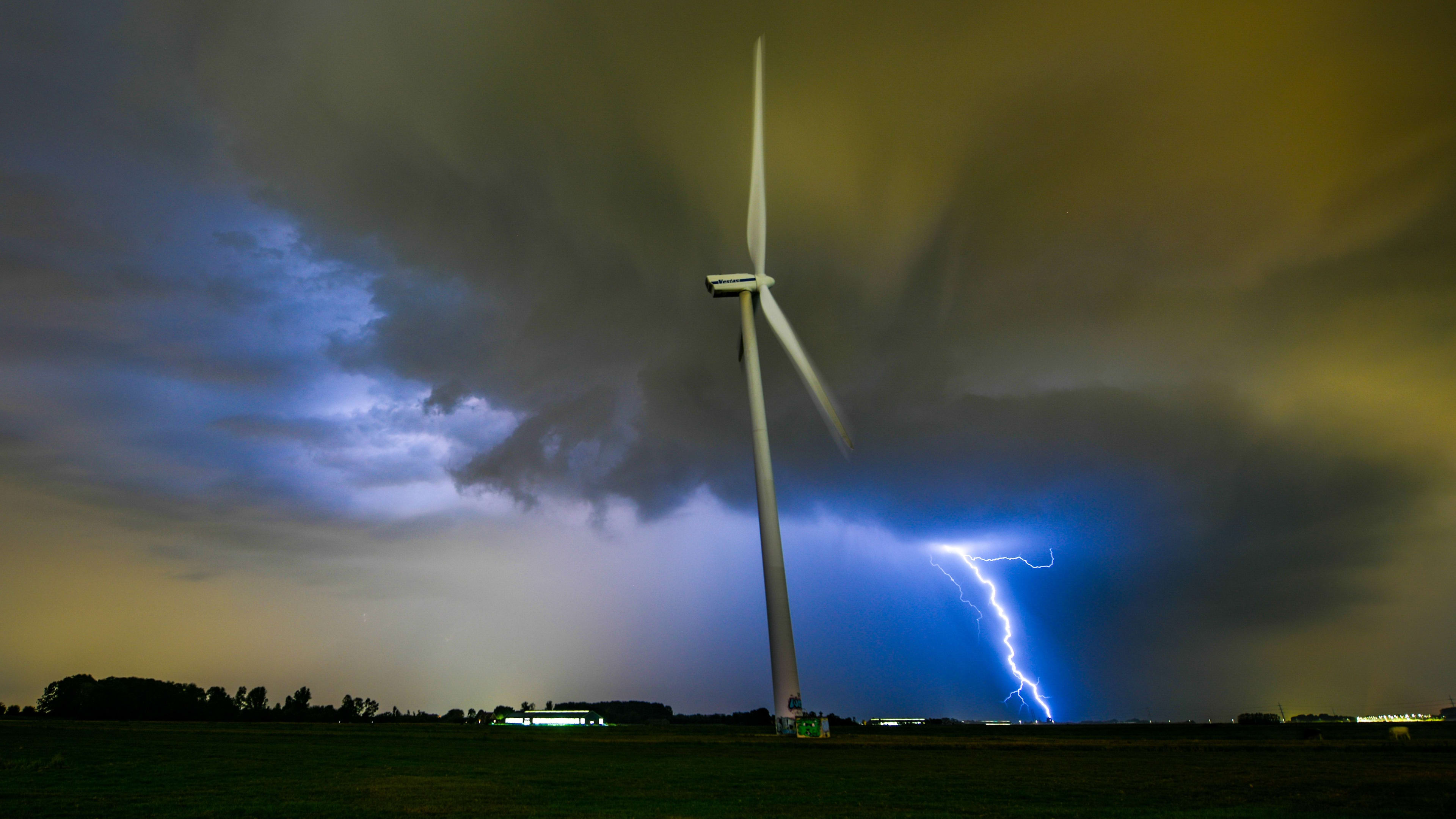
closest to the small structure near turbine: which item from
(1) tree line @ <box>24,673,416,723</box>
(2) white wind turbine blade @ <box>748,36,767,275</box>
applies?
(1) tree line @ <box>24,673,416,723</box>

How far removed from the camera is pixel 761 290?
287 ft

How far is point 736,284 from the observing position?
8912cm

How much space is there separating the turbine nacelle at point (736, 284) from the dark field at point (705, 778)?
49484 millimetres

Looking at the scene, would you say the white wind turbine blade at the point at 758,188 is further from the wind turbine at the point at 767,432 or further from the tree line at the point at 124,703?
the tree line at the point at 124,703

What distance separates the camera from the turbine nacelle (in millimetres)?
88875

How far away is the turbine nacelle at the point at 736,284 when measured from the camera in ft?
292

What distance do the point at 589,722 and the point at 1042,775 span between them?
5603 inches

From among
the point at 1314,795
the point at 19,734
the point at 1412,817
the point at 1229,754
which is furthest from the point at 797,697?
the point at 19,734

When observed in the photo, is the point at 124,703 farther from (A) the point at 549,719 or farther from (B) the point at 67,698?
(A) the point at 549,719

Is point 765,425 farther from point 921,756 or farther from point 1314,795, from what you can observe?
point 1314,795

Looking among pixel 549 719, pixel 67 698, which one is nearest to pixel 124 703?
pixel 67 698

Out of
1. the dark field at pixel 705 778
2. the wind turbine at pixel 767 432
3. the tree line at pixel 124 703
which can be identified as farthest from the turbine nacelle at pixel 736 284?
the tree line at pixel 124 703

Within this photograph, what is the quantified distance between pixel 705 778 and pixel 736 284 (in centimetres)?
6317

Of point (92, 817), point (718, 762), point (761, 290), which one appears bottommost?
point (718, 762)
